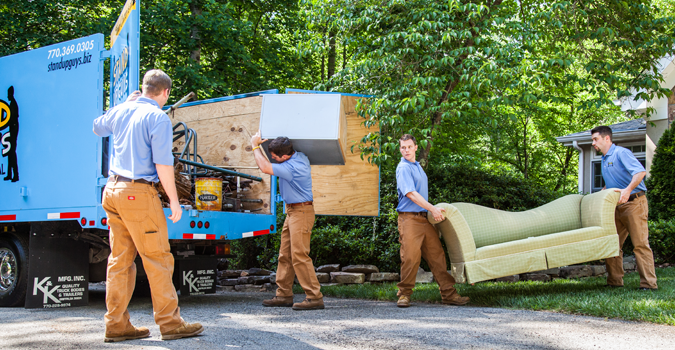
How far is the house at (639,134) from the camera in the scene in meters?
11.0

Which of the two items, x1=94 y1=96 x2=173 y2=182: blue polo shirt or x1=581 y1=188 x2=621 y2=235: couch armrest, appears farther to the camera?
x1=581 y1=188 x2=621 y2=235: couch armrest

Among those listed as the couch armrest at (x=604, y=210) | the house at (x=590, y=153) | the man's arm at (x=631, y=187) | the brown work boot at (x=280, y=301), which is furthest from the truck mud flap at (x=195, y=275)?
the house at (x=590, y=153)

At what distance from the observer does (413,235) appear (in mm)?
5336

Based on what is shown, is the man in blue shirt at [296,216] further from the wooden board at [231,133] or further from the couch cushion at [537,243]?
A: the couch cushion at [537,243]

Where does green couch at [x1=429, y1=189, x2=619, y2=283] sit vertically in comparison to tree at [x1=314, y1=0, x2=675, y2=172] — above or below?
below

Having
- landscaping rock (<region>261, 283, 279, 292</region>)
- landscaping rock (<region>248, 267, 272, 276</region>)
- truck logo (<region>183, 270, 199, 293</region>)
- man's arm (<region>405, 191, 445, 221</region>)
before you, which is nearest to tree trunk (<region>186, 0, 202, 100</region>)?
landscaping rock (<region>248, 267, 272, 276</region>)

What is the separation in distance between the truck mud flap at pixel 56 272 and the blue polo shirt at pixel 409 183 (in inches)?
129

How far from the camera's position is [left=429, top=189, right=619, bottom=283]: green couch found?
521 centimetres

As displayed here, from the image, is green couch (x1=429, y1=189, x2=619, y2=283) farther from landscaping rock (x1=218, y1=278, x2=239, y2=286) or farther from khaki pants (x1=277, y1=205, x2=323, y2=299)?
landscaping rock (x1=218, y1=278, x2=239, y2=286)

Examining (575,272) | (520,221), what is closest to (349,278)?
(520,221)

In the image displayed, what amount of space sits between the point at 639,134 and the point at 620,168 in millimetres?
9112

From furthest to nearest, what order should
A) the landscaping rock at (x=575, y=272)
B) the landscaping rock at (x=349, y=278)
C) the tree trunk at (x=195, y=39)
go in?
the tree trunk at (x=195, y=39) → the landscaping rock at (x=575, y=272) → the landscaping rock at (x=349, y=278)

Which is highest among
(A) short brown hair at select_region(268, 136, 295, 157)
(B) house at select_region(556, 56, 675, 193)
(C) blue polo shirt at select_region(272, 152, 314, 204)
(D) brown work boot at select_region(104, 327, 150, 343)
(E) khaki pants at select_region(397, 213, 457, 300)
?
(B) house at select_region(556, 56, 675, 193)

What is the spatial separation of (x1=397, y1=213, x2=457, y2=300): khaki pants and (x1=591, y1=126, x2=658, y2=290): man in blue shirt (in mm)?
2045
